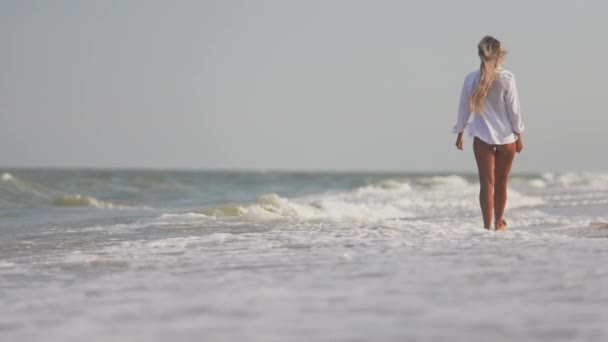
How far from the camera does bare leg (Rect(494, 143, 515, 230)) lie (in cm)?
704

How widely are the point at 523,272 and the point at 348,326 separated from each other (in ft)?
4.45

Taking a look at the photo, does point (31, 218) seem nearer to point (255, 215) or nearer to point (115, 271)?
point (255, 215)

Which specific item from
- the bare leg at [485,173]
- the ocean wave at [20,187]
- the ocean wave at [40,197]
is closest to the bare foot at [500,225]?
the bare leg at [485,173]

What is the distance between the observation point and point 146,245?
5.71 metres

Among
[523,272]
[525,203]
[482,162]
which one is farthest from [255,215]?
[525,203]

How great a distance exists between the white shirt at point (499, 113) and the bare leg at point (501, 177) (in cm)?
10

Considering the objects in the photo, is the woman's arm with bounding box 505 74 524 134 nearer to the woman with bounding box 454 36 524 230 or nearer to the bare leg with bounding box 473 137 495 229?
the woman with bounding box 454 36 524 230

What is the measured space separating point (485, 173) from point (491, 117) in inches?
18.9

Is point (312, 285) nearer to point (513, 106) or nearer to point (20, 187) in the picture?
point (513, 106)

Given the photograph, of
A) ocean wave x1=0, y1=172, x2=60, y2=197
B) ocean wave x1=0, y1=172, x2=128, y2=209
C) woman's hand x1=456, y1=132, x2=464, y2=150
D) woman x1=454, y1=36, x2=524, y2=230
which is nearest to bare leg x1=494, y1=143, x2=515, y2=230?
woman x1=454, y1=36, x2=524, y2=230

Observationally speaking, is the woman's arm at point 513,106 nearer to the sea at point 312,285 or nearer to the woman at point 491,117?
the woman at point 491,117

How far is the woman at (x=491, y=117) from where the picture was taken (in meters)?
6.93

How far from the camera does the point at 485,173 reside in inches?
277

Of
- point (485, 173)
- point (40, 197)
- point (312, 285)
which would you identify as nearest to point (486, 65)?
point (485, 173)
